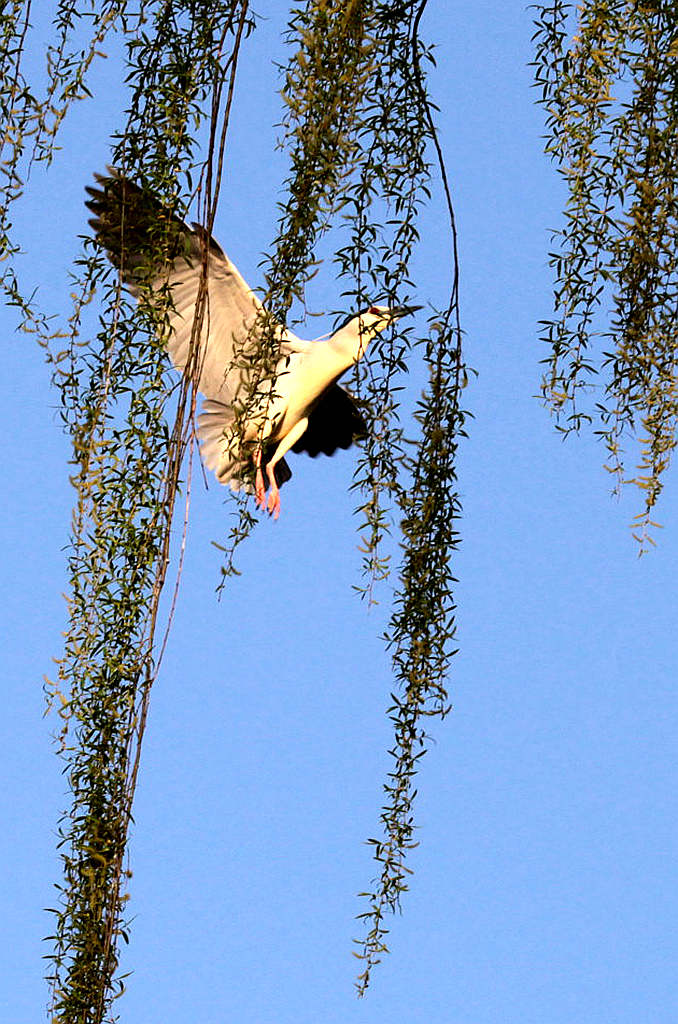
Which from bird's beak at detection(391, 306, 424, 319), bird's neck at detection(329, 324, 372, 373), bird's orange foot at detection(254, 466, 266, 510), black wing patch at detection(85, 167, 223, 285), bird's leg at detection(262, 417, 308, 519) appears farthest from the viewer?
bird's leg at detection(262, 417, 308, 519)

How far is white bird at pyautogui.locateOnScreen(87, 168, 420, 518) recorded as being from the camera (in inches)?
55.1

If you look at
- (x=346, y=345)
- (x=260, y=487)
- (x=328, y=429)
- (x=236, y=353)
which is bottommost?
(x=236, y=353)

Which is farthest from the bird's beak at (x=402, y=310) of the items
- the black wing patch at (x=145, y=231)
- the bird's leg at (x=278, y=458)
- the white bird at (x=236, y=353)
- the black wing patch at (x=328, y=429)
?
the black wing patch at (x=328, y=429)

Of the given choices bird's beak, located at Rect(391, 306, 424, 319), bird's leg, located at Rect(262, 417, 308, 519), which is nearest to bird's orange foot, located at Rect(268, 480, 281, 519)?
bird's leg, located at Rect(262, 417, 308, 519)

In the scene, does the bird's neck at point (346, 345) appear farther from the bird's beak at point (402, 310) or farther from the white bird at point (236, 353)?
the bird's beak at point (402, 310)

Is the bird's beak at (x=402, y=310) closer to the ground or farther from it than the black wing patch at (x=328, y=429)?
closer to the ground

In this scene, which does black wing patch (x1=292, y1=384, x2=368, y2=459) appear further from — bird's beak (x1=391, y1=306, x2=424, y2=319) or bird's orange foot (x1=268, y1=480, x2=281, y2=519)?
bird's beak (x1=391, y1=306, x2=424, y2=319)

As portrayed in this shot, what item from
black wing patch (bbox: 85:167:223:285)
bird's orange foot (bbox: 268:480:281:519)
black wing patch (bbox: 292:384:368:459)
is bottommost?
black wing patch (bbox: 85:167:223:285)

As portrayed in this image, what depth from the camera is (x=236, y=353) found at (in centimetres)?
145

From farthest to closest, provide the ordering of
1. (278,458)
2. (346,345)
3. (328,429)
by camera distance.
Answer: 1. (328,429)
2. (278,458)
3. (346,345)

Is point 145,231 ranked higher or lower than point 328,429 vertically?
lower

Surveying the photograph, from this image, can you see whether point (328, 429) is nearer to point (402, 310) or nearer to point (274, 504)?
point (274, 504)

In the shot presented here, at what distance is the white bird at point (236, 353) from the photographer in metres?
1.40

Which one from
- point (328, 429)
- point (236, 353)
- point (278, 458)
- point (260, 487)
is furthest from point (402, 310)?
point (328, 429)
